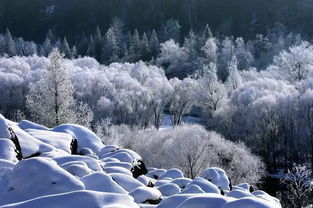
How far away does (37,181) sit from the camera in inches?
459

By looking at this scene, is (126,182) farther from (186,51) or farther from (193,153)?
(186,51)

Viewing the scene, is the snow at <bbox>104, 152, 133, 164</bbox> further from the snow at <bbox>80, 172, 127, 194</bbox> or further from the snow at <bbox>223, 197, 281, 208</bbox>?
the snow at <bbox>223, 197, 281, 208</bbox>

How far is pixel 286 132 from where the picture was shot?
64062 millimetres

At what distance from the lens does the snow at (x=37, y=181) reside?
11.4 m

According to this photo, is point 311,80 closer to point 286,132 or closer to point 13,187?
point 286,132

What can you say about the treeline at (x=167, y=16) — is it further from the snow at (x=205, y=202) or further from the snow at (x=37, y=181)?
the snow at (x=205, y=202)

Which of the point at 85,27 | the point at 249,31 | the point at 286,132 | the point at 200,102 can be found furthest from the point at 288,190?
the point at 85,27

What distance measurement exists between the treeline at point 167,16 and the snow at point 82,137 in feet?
424

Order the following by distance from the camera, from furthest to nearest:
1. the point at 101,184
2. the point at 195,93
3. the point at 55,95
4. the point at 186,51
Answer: the point at 186,51
the point at 195,93
the point at 55,95
the point at 101,184

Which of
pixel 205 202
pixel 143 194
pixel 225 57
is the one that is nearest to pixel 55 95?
pixel 143 194

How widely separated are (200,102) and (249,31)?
264 ft

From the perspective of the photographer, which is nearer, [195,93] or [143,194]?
[143,194]

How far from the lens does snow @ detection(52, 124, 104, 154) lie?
22.2 metres

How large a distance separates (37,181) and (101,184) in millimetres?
1708
